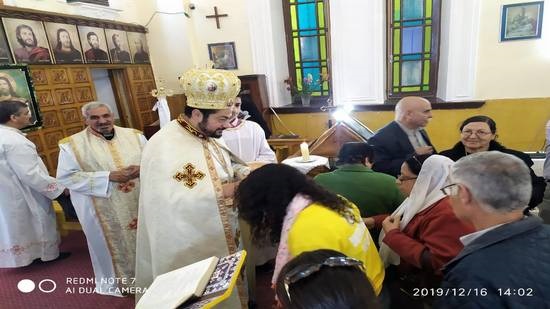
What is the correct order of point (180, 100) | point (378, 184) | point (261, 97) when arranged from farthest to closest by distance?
point (180, 100) < point (261, 97) < point (378, 184)

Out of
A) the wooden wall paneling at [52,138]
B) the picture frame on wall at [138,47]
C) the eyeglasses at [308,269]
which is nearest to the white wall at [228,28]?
the picture frame on wall at [138,47]

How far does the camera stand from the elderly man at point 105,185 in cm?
251

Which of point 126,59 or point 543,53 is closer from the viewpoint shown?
point 543,53

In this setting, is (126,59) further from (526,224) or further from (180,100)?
(526,224)

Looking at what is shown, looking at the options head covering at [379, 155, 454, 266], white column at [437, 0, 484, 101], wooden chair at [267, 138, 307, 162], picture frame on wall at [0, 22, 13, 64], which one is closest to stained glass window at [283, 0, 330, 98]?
white column at [437, 0, 484, 101]

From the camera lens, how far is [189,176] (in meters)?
1.90

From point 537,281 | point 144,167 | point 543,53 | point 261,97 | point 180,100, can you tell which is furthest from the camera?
point 180,100

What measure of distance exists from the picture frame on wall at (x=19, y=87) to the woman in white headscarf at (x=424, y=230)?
5266mm

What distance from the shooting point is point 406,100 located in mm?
3039

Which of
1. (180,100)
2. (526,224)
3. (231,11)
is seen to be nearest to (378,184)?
(526,224)

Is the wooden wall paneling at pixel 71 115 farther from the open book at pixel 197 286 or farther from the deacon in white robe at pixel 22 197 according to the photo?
the open book at pixel 197 286

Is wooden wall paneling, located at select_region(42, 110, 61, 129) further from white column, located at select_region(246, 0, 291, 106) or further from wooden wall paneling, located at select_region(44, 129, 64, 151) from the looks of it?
white column, located at select_region(246, 0, 291, 106)

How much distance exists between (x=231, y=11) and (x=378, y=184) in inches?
224

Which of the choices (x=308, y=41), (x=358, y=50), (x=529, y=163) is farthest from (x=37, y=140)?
(x=529, y=163)
